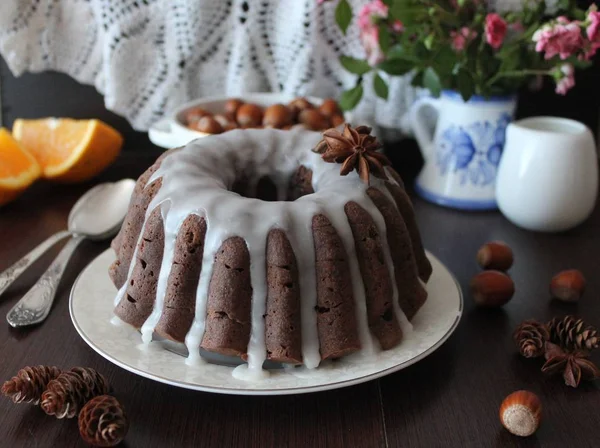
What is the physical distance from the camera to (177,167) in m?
0.81

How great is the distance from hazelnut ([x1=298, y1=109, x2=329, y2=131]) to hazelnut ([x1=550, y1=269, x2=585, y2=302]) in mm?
502

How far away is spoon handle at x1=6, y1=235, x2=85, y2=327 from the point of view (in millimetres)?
859

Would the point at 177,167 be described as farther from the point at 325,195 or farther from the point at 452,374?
the point at 452,374

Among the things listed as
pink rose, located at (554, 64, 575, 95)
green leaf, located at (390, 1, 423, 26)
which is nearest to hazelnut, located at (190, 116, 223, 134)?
green leaf, located at (390, 1, 423, 26)

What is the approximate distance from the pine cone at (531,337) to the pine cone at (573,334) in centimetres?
2

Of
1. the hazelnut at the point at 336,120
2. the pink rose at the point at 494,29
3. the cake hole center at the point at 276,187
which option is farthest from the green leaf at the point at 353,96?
the cake hole center at the point at 276,187

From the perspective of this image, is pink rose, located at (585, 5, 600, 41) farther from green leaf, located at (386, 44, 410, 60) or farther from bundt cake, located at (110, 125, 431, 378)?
bundt cake, located at (110, 125, 431, 378)

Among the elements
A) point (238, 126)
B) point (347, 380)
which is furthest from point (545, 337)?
point (238, 126)

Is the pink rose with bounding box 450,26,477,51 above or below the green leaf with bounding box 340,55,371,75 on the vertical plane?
above

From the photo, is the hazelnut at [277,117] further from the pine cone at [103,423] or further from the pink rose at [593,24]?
the pine cone at [103,423]

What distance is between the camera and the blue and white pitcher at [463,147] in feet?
3.99

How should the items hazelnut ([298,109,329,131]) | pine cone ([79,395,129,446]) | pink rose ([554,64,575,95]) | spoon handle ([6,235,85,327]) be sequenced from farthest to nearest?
hazelnut ([298,109,329,131]) < pink rose ([554,64,575,95]) < spoon handle ([6,235,85,327]) < pine cone ([79,395,129,446])

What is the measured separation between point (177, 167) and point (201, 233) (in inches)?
4.8

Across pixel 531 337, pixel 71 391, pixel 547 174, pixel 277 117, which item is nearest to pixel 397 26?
pixel 277 117
